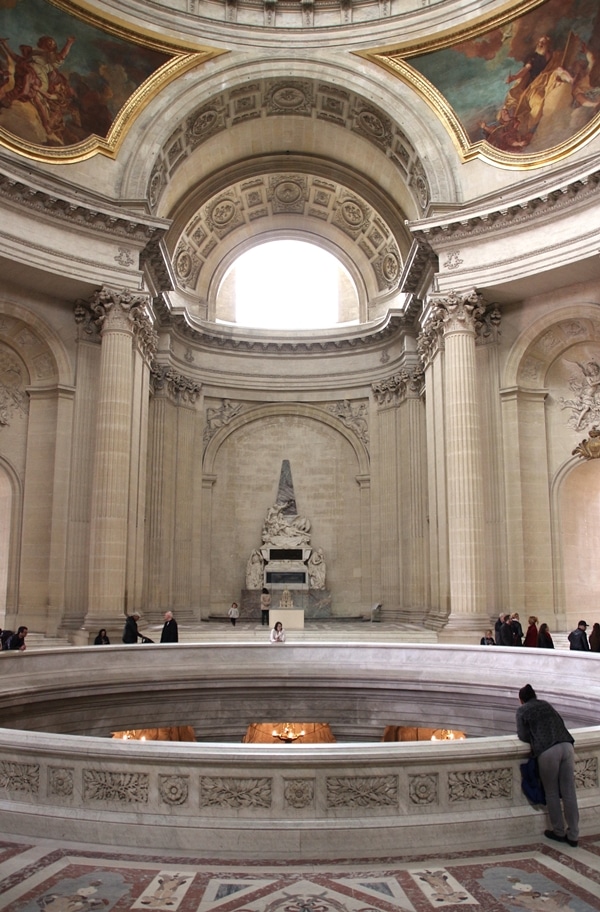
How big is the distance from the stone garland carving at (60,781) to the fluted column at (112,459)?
45.9ft

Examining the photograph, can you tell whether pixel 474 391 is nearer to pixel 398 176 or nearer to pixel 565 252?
pixel 565 252

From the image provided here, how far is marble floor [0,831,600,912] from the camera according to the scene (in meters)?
5.60

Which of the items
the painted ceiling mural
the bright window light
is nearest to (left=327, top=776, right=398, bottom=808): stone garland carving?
the painted ceiling mural

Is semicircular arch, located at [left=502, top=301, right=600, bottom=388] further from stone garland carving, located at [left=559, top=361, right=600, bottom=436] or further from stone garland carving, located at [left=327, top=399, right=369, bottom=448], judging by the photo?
stone garland carving, located at [left=327, top=399, right=369, bottom=448]

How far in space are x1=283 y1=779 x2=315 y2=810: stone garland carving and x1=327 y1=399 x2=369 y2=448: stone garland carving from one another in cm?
2572

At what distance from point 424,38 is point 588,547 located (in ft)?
54.3

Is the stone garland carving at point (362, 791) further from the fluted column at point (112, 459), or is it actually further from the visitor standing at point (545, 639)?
the fluted column at point (112, 459)

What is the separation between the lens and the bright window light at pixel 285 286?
36.1 metres

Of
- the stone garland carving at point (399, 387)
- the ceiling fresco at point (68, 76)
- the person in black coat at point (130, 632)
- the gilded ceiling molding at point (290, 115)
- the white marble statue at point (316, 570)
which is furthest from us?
the white marble statue at point (316, 570)

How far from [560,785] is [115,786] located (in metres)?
4.02

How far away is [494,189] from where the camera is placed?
23578 millimetres

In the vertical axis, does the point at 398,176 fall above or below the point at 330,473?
above

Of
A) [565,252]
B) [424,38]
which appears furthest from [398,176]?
[565,252]

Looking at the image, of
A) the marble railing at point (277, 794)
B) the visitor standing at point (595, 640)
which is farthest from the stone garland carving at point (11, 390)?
the marble railing at point (277, 794)
